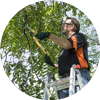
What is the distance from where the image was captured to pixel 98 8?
3.72 metres

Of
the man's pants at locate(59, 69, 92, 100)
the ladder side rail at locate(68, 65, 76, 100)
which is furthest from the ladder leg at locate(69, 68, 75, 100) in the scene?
the man's pants at locate(59, 69, 92, 100)

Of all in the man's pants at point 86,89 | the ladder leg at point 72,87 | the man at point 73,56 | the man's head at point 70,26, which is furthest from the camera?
the man's head at point 70,26

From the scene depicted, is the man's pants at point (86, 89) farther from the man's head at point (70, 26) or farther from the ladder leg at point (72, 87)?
the man's head at point (70, 26)

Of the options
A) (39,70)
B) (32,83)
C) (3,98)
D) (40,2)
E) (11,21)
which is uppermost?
(40,2)

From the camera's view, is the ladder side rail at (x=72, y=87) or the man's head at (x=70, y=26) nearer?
the ladder side rail at (x=72, y=87)

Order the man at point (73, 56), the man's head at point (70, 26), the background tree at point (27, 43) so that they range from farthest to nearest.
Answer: the background tree at point (27, 43) < the man's head at point (70, 26) < the man at point (73, 56)

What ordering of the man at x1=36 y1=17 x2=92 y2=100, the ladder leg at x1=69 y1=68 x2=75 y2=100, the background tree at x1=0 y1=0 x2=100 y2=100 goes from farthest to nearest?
the background tree at x1=0 y1=0 x2=100 y2=100 < the man at x1=36 y1=17 x2=92 y2=100 < the ladder leg at x1=69 y1=68 x2=75 y2=100

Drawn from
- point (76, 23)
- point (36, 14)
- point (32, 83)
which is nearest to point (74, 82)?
point (76, 23)

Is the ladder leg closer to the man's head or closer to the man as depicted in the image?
the man

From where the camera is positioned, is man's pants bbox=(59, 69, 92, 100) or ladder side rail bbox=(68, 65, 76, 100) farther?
man's pants bbox=(59, 69, 92, 100)

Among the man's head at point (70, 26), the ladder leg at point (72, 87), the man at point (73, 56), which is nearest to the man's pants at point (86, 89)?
the man at point (73, 56)

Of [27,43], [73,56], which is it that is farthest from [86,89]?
[27,43]

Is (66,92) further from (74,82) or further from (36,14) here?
(36,14)

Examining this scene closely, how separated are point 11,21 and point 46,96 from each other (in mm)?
1553
